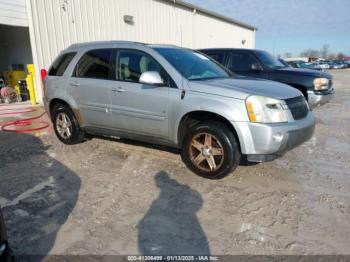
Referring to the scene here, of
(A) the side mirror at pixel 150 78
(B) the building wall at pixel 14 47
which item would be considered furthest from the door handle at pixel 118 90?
(B) the building wall at pixel 14 47

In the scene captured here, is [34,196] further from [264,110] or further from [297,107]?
[297,107]

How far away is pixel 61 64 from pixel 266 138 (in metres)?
3.98

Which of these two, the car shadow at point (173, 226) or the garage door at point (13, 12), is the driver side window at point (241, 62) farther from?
the garage door at point (13, 12)

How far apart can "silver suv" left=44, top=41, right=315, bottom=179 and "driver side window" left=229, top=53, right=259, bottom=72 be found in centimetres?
292

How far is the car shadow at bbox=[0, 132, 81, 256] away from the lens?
293cm

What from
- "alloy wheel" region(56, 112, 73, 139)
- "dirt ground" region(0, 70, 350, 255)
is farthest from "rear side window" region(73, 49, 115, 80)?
"dirt ground" region(0, 70, 350, 255)

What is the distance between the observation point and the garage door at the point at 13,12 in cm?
955

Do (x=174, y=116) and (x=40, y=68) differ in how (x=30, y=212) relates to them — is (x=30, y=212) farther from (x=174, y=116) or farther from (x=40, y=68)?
(x=40, y=68)

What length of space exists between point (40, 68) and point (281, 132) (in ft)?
28.9

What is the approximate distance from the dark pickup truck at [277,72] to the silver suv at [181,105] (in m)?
2.84

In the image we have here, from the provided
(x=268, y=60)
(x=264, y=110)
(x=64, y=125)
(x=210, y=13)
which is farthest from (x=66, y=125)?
(x=210, y=13)

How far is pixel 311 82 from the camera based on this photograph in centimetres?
732

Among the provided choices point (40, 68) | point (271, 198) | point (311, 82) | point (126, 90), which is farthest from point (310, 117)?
point (40, 68)

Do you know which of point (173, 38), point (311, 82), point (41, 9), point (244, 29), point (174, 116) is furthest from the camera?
point (244, 29)
